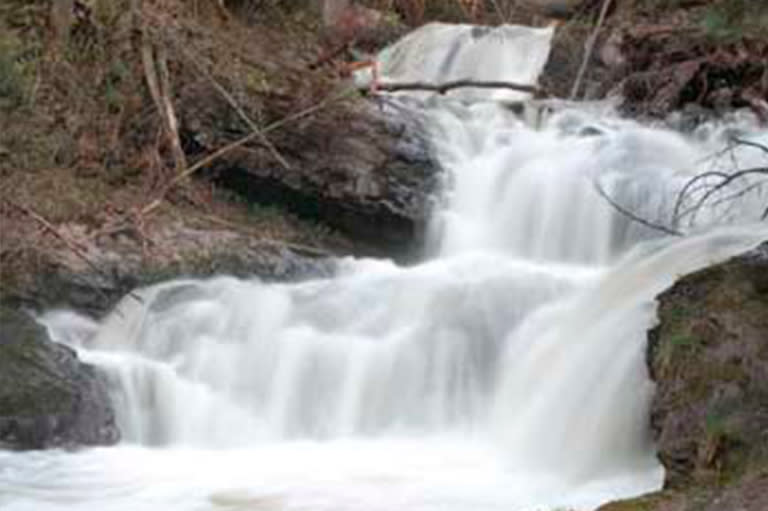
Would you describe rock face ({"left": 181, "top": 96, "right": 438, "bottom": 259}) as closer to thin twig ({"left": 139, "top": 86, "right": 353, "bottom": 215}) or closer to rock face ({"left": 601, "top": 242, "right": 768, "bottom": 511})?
thin twig ({"left": 139, "top": 86, "right": 353, "bottom": 215})

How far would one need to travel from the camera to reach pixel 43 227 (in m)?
10.3

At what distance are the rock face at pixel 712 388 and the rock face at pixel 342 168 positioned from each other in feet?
13.6

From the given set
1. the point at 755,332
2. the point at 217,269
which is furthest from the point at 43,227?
the point at 755,332

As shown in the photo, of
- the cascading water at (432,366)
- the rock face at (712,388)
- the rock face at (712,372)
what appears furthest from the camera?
the cascading water at (432,366)

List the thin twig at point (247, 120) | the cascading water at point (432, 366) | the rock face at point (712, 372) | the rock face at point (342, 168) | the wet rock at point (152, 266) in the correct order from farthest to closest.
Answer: the thin twig at point (247, 120), the rock face at point (342, 168), the wet rock at point (152, 266), the cascading water at point (432, 366), the rock face at point (712, 372)

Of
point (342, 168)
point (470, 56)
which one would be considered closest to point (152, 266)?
point (342, 168)

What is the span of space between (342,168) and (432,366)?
9.05 feet

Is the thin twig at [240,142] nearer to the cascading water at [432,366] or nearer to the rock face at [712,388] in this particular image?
the cascading water at [432,366]

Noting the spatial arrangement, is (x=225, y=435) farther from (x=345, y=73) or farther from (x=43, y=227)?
(x=345, y=73)

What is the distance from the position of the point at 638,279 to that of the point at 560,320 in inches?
22.5

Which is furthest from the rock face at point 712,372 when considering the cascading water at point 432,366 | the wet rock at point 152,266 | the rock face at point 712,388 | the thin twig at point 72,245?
the thin twig at point 72,245

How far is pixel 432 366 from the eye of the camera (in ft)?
30.1

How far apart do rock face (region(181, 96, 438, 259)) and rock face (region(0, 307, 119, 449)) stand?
10.2 ft

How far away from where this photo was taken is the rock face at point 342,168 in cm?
1134
